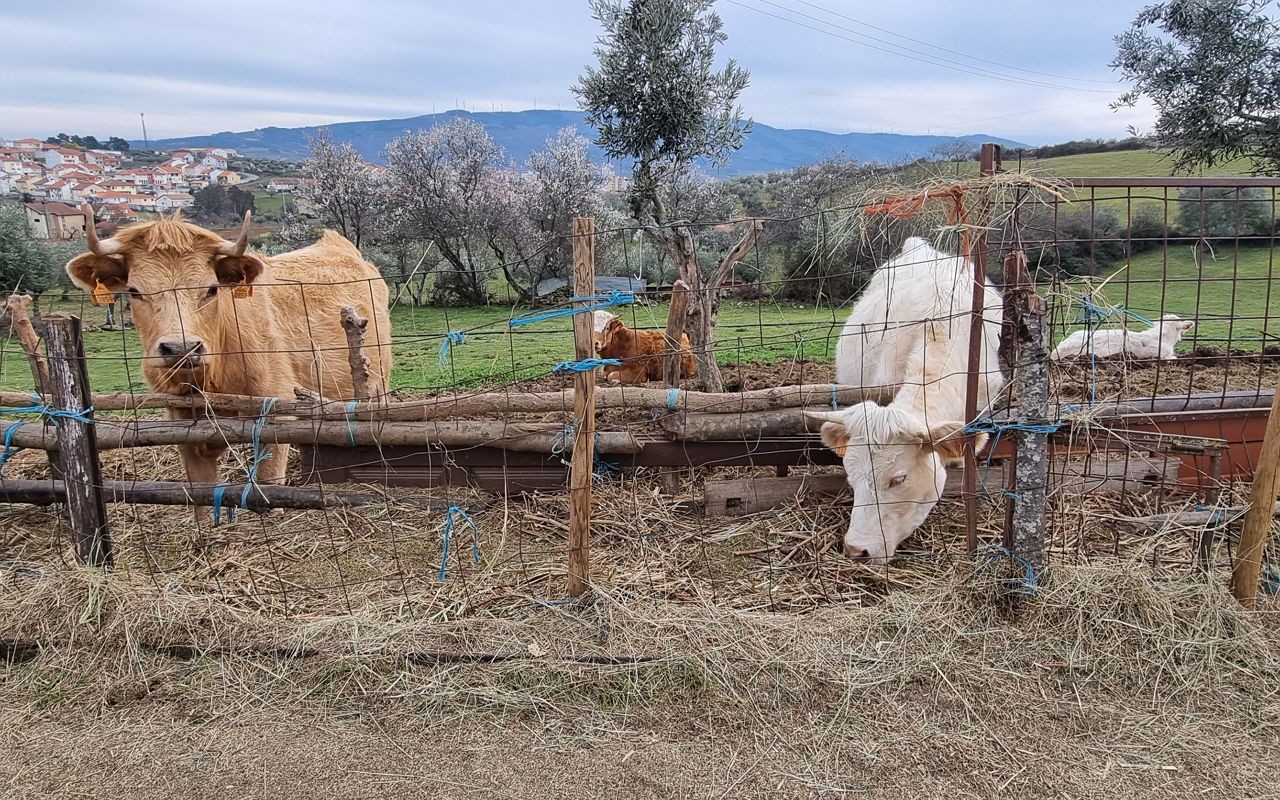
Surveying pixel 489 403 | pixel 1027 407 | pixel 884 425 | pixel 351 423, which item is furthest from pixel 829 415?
pixel 351 423

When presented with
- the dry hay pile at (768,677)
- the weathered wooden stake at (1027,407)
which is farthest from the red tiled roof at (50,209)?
the weathered wooden stake at (1027,407)

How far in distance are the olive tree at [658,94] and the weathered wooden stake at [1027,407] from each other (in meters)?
6.48

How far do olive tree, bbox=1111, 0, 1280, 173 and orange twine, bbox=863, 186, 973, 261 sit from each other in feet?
31.7

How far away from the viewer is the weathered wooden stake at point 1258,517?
11.7 feet

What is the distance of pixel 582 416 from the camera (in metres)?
3.75

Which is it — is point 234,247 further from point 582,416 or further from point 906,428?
point 906,428

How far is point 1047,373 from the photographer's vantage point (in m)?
3.62

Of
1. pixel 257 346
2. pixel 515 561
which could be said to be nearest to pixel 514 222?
pixel 257 346

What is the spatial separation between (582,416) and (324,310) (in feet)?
13.7

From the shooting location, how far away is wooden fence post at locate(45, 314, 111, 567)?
13.1ft

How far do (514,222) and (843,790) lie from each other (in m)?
22.7

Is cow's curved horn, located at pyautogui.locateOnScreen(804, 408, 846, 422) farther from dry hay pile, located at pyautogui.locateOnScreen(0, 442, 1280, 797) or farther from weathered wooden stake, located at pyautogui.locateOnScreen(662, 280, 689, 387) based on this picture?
weathered wooden stake, located at pyautogui.locateOnScreen(662, 280, 689, 387)

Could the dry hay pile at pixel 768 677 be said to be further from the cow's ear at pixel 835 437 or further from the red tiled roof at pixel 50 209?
the red tiled roof at pixel 50 209

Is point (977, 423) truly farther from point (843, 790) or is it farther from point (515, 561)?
point (515, 561)
